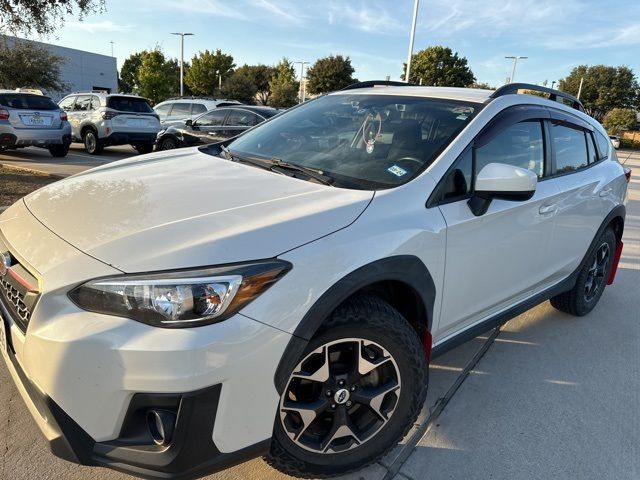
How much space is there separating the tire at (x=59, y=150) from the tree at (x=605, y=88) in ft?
200

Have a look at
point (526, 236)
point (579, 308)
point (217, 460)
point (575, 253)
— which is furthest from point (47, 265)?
point (579, 308)

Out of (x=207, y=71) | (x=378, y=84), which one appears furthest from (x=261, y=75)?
(x=378, y=84)

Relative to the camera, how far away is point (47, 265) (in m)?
1.72

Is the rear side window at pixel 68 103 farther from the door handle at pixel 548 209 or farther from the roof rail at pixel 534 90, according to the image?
the door handle at pixel 548 209

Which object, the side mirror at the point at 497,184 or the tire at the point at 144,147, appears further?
the tire at the point at 144,147

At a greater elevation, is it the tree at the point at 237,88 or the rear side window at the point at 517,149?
the tree at the point at 237,88

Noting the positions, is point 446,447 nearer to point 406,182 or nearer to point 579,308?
point 406,182

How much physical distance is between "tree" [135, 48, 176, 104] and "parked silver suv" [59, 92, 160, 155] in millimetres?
34055

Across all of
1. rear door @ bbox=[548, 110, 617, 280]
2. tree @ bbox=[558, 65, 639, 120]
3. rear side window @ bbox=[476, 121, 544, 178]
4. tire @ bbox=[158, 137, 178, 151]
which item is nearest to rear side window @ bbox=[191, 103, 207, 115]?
tire @ bbox=[158, 137, 178, 151]

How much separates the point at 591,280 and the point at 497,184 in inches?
88.0

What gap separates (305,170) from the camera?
2.52 meters

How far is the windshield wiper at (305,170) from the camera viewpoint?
2363 millimetres

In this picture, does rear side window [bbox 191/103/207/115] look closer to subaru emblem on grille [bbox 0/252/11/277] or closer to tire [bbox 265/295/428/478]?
subaru emblem on grille [bbox 0/252/11/277]

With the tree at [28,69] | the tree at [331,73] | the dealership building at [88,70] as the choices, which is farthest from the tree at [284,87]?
the tree at [28,69]
